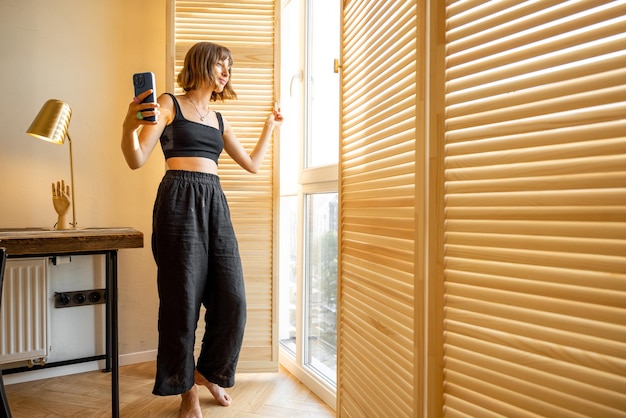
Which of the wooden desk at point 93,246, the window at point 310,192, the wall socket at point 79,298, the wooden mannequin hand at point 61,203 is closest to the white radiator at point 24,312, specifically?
Answer: the wall socket at point 79,298

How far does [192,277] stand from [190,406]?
0.57m

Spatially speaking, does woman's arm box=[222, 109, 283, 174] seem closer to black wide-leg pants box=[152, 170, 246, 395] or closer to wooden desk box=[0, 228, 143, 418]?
black wide-leg pants box=[152, 170, 246, 395]

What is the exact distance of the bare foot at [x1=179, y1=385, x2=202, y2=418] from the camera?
187 centimetres

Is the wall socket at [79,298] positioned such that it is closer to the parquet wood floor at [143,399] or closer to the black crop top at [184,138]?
the parquet wood floor at [143,399]

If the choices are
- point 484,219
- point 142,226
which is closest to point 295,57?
point 142,226

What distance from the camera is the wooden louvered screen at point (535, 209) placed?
72cm

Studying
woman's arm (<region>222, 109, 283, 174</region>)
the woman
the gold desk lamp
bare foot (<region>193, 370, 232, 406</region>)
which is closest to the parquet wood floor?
bare foot (<region>193, 370, 232, 406</region>)

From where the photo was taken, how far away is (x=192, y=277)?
70.9 inches

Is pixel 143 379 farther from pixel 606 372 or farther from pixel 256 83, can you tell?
pixel 606 372

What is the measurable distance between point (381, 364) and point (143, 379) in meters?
1.57

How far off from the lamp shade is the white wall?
35 cm

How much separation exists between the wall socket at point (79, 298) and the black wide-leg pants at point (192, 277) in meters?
0.87

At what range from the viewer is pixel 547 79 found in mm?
808

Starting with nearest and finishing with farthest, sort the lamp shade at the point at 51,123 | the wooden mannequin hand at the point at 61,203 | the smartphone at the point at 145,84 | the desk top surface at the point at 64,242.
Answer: the smartphone at the point at 145,84, the desk top surface at the point at 64,242, the lamp shade at the point at 51,123, the wooden mannequin hand at the point at 61,203
